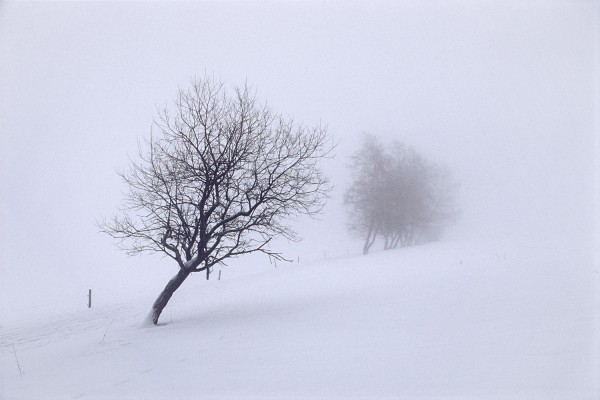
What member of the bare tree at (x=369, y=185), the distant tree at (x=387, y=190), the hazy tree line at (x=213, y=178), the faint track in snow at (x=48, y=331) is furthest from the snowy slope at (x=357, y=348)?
the distant tree at (x=387, y=190)

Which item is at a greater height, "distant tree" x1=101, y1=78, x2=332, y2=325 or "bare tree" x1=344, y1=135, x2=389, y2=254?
"bare tree" x1=344, y1=135, x2=389, y2=254

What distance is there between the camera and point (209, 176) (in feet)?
32.3

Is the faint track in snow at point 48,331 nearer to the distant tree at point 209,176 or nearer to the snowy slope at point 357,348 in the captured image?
the snowy slope at point 357,348

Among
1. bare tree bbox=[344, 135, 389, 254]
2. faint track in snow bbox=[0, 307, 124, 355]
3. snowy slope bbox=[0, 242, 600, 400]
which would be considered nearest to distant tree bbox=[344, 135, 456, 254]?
bare tree bbox=[344, 135, 389, 254]

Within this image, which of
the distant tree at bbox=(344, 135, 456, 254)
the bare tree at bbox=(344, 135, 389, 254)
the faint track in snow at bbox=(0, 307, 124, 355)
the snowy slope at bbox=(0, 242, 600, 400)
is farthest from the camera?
the distant tree at bbox=(344, 135, 456, 254)

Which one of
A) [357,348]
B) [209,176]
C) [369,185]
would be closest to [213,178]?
[209,176]

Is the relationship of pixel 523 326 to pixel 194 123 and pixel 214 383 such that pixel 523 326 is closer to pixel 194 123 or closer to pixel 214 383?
pixel 214 383

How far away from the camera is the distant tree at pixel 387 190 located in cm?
2983

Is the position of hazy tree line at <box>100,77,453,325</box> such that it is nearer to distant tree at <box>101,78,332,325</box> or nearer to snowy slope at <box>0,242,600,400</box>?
distant tree at <box>101,78,332,325</box>

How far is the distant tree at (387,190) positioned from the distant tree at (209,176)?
20129mm

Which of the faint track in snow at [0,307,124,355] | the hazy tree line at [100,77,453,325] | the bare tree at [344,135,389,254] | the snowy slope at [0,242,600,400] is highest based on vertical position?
the bare tree at [344,135,389,254]

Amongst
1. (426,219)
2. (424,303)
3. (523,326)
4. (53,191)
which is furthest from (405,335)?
(53,191)

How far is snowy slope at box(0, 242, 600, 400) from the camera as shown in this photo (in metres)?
4.12

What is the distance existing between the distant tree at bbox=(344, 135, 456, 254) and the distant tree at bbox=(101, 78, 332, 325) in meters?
20.1
